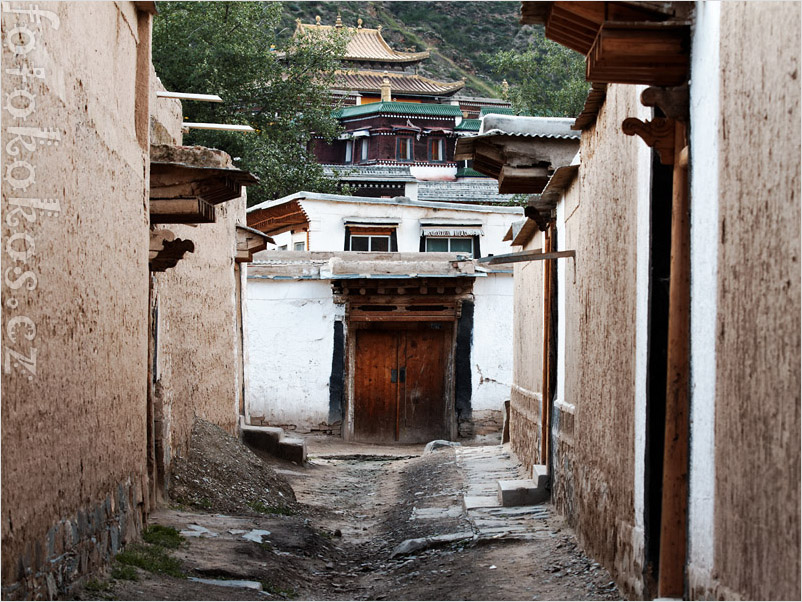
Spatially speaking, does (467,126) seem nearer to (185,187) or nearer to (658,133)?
(185,187)

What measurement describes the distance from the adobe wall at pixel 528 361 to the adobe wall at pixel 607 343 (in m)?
2.90

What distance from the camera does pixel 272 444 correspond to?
14.8m

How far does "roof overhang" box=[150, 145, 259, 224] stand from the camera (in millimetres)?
8359

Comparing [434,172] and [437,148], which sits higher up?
[437,148]

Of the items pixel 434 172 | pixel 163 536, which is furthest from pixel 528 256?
pixel 434 172

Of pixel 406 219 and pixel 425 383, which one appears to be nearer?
pixel 425 383

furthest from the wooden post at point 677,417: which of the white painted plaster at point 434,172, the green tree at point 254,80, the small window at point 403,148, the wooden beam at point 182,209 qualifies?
the small window at point 403,148

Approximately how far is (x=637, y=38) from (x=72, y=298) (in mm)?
3273

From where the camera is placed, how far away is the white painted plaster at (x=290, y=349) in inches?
755

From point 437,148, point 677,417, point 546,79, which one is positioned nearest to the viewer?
point 677,417

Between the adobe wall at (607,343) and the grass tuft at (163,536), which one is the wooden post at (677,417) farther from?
the grass tuft at (163,536)

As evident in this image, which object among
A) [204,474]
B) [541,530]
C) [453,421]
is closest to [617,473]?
[541,530]

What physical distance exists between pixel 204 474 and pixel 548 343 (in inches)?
149

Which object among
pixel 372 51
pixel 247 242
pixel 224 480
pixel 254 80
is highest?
pixel 372 51
